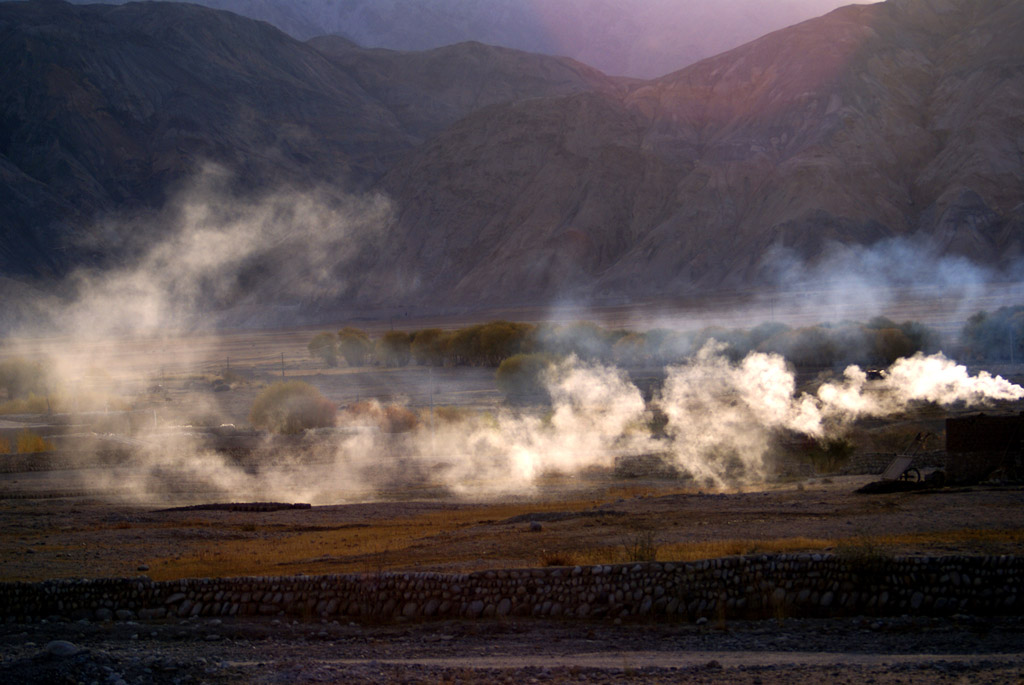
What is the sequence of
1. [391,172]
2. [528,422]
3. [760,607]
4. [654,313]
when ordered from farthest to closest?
[391,172]
[654,313]
[528,422]
[760,607]

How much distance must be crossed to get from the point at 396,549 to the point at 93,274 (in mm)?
136654

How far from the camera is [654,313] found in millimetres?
102875

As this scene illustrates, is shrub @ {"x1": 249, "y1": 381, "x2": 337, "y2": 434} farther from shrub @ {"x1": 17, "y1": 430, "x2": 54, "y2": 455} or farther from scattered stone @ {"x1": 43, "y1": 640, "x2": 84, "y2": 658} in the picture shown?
scattered stone @ {"x1": 43, "y1": 640, "x2": 84, "y2": 658}

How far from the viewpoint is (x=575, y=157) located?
136 m

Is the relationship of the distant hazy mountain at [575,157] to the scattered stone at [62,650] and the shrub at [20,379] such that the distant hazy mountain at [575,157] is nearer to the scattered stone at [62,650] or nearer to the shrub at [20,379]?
the shrub at [20,379]

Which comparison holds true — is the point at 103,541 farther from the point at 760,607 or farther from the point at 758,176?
the point at 758,176

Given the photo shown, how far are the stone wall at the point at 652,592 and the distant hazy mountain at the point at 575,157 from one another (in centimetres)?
9627

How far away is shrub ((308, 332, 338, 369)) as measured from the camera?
88000 mm

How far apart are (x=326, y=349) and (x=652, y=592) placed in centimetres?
8108

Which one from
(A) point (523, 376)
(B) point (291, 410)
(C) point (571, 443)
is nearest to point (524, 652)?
(C) point (571, 443)

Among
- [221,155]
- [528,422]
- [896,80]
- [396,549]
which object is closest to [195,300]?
[221,155]

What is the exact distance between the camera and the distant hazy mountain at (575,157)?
367 feet

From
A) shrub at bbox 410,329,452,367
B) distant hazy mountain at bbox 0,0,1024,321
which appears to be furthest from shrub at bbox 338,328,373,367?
distant hazy mountain at bbox 0,0,1024,321

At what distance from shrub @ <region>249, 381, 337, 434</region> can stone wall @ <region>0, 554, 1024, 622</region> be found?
103 ft
